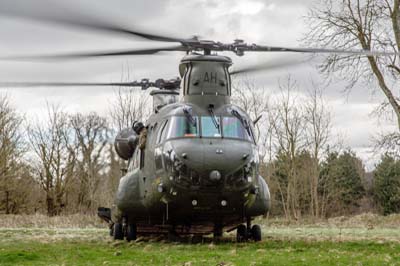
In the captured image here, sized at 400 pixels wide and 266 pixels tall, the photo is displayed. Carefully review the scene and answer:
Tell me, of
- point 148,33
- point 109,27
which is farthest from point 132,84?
point 109,27

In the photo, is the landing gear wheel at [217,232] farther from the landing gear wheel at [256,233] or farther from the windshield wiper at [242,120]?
the windshield wiper at [242,120]

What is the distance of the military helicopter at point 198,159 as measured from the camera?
12922mm

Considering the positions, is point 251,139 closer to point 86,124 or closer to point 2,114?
point 2,114

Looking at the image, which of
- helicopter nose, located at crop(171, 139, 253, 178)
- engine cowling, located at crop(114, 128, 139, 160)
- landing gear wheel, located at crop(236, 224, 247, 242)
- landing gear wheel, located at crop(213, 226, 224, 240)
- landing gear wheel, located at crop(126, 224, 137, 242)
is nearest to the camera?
helicopter nose, located at crop(171, 139, 253, 178)

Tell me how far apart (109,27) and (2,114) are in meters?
38.7

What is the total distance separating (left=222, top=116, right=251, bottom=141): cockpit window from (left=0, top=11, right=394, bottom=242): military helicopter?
0.03m

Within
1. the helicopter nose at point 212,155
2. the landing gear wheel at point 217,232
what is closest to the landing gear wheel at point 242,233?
the landing gear wheel at point 217,232

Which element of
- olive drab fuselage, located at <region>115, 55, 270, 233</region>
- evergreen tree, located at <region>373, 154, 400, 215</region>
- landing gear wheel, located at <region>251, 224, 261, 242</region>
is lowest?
landing gear wheel, located at <region>251, 224, 261, 242</region>

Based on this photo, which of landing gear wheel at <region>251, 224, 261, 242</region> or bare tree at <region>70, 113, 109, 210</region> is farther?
bare tree at <region>70, 113, 109, 210</region>

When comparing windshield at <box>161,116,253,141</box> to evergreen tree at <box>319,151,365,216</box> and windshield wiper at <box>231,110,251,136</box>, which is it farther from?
evergreen tree at <box>319,151,365,216</box>

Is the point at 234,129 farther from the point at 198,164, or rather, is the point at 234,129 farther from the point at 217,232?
the point at 217,232

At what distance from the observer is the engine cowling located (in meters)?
17.9

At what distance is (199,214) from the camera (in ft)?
45.7

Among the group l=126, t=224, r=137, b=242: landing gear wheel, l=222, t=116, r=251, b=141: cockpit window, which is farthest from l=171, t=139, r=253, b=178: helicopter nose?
l=126, t=224, r=137, b=242: landing gear wheel
